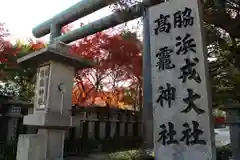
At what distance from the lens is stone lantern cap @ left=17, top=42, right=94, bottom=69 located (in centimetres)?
550

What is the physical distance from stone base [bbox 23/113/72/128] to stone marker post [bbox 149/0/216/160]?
2488mm

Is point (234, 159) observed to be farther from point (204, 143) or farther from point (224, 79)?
point (204, 143)

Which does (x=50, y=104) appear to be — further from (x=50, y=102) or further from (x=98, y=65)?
(x=98, y=65)

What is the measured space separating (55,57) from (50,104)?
3.78ft

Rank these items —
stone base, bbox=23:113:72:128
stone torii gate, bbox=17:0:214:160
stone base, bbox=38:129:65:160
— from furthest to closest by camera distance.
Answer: stone base, bbox=38:129:65:160, stone base, bbox=23:113:72:128, stone torii gate, bbox=17:0:214:160

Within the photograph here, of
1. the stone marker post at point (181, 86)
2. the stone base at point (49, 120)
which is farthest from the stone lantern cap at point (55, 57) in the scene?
the stone marker post at point (181, 86)

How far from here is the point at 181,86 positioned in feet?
12.4

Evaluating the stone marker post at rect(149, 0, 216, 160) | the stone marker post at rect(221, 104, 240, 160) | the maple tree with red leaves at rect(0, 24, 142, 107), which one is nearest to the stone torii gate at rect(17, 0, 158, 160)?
the stone marker post at rect(149, 0, 216, 160)

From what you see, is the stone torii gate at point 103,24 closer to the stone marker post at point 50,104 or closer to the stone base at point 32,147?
the stone marker post at point 50,104

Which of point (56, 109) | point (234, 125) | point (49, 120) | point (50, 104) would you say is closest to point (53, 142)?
point (49, 120)

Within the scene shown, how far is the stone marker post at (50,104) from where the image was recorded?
16.8ft

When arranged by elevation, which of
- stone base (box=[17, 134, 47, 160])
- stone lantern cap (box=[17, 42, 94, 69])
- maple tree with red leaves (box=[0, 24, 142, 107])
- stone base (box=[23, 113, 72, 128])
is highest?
maple tree with red leaves (box=[0, 24, 142, 107])

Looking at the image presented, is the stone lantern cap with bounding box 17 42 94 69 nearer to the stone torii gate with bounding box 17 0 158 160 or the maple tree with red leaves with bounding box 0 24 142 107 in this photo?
the stone torii gate with bounding box 17 0 158 160

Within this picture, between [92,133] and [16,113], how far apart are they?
12.0 ft
